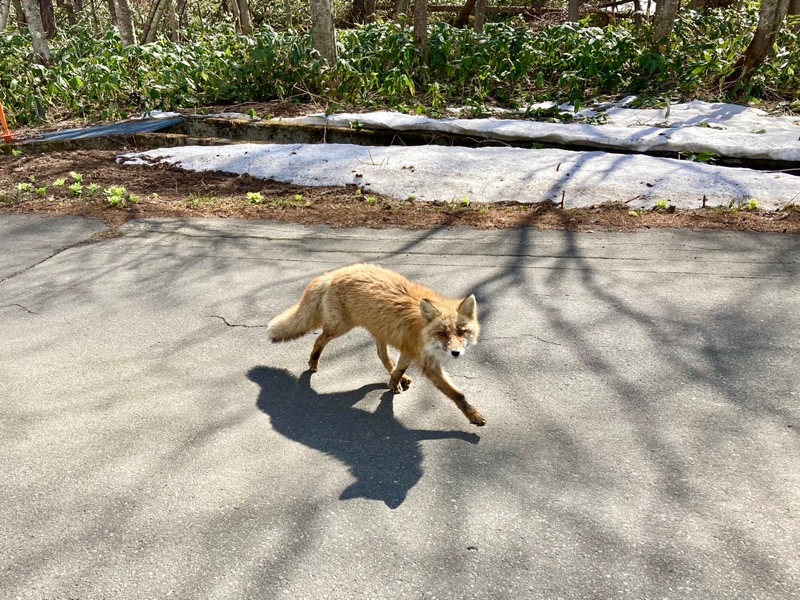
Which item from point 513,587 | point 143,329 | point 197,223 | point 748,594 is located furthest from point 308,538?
point 197,223

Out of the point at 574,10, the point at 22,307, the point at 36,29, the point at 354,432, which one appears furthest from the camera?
the point at 574,10

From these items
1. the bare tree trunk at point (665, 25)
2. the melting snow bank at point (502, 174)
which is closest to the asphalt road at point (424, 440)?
the melting snow bank at point (502, 174)

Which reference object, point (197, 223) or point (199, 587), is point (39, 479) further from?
point (197, 223)

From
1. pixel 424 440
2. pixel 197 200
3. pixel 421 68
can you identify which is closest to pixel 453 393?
pixel 424 440

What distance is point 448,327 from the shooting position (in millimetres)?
3717

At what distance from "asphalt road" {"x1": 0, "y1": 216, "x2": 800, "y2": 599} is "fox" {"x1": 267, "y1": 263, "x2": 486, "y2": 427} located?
28 cm

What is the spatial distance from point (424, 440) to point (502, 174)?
570 centimetres

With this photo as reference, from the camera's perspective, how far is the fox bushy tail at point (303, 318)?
451cm

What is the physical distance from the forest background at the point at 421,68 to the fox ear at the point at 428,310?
8.54m

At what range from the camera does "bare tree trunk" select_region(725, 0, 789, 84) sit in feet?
36.9

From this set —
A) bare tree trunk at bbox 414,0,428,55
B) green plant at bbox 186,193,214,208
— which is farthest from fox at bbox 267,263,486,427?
bare tree trunk at bbox 414,0,428,55

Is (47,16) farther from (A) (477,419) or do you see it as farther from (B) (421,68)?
(A) (477,419)

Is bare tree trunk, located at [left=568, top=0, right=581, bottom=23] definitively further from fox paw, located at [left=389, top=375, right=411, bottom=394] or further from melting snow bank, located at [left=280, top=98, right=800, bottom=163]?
fox paw, located at [left=389, top=375, right=411, bottom=394]

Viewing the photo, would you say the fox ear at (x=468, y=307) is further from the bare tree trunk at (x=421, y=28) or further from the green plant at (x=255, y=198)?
the bare tree trunk at (x=421, y=28)
